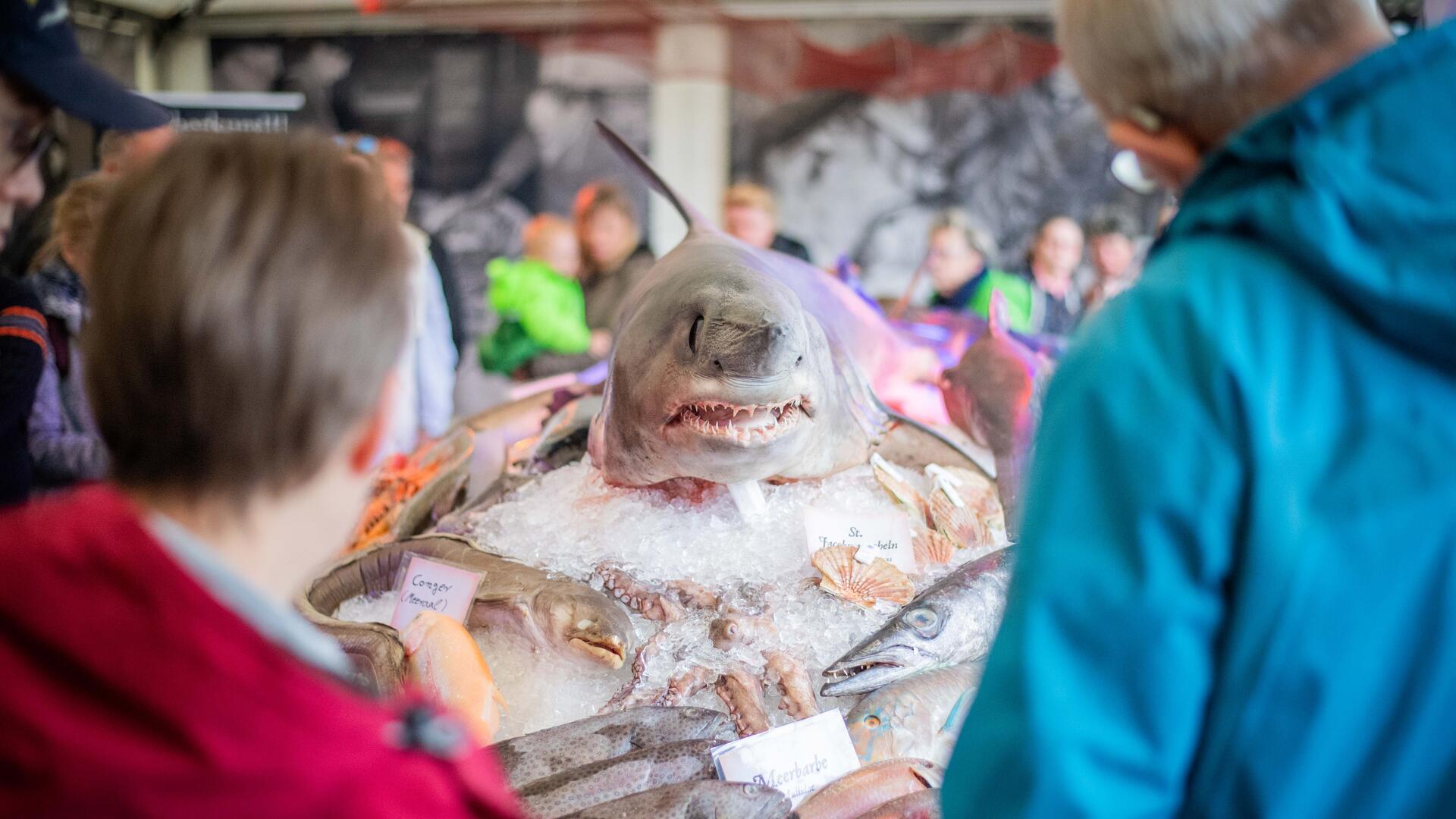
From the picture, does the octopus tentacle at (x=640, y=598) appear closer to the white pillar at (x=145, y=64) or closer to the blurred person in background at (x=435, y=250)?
the blurred person in background at (x=435, y=250)

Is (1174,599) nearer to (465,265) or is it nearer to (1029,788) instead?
(1029,788)

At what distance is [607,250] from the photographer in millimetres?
5754

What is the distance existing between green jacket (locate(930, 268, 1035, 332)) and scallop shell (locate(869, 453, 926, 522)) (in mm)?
2184

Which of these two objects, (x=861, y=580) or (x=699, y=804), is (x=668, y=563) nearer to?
(x=861, y=580)

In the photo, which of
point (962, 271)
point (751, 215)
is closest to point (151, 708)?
point (751, 215)

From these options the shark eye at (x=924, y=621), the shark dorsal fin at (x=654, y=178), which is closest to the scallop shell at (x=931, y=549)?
the shark eye at (x=924, y=621)

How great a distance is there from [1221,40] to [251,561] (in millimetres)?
900

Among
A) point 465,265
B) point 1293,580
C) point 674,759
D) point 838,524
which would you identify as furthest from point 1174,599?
point 465,265

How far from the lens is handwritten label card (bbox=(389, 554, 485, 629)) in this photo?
82.7 inches

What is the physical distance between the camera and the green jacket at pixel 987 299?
192 inches

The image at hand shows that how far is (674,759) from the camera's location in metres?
1.67

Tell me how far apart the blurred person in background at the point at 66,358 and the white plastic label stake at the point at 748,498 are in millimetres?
1666

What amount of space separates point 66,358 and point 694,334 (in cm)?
196

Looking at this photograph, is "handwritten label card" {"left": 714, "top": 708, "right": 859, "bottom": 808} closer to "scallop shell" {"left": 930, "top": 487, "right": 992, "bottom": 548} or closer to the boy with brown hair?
"scallop shell" {"left": 930, "top": 487, "right": 992, "bottom": 548}
